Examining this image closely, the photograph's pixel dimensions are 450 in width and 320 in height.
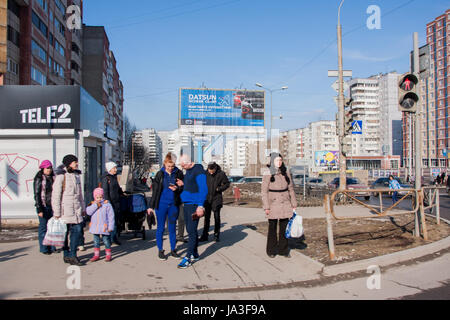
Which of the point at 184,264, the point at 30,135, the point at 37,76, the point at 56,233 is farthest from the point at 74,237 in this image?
the point at 37,76

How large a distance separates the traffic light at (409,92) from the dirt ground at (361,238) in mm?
2925

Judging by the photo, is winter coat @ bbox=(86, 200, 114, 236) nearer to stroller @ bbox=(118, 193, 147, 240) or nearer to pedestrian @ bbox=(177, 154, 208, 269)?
pedestrian @ bbox=(177, 154, 208, 269)

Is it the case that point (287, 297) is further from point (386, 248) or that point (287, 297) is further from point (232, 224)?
point (232, 224)

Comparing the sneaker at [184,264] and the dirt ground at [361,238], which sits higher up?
the sneaker at [184,264]

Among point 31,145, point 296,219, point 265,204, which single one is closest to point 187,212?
point 265,204

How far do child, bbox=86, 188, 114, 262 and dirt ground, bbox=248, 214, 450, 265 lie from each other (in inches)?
140

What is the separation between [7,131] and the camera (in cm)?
1069

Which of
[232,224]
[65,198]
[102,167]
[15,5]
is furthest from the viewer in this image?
[15,5]

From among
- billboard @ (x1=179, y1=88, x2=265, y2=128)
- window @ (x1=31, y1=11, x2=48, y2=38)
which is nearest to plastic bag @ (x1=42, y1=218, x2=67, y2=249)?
billboard @ (x1=179, y1=88, x2=265, y2=128)

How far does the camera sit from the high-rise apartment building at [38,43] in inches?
1375

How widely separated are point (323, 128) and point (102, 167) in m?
136

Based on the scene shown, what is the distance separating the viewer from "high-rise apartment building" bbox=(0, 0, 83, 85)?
115ft

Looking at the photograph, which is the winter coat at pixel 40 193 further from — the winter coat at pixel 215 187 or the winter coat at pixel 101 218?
the winter coat at pixel 215 187

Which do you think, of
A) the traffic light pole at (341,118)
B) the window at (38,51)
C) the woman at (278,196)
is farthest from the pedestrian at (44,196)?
the window at (38,51)
